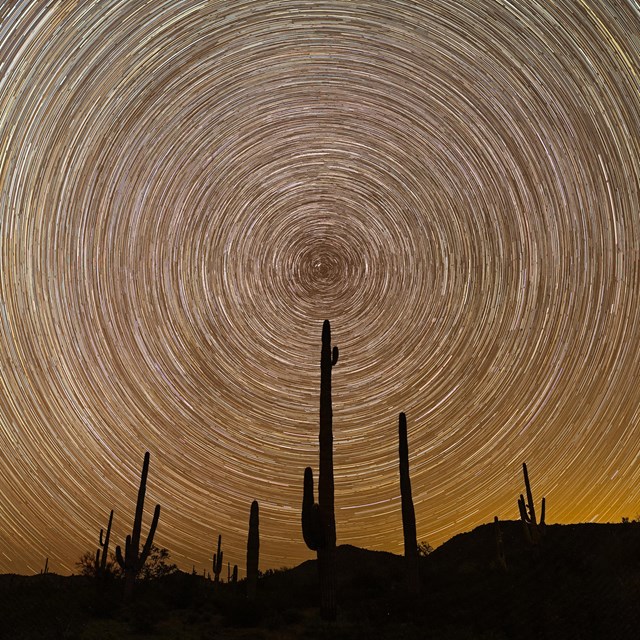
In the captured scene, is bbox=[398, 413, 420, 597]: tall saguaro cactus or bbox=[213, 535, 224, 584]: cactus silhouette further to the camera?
bbox=[213, 535, 224, 584]: cactus silhouette

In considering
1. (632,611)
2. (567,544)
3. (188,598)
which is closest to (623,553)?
(567,544)

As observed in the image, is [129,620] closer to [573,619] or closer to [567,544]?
[573,619]

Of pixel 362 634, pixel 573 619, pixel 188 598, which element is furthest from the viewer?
pixel 188 598

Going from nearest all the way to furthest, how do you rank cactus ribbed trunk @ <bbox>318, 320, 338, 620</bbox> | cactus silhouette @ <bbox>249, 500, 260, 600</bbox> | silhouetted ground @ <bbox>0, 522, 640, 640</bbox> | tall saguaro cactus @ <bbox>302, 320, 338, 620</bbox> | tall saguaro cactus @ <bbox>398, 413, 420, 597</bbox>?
1. tall saguaro cactus @ <bbox>302, 320, 338, 620</bbox>
2. cactus ribbed trunk @ <bbox>318, 320, 338, 620</bbox>
3. silhouetted ground @ <bbox>0, 522, 640, 640</bbox>
4. tall saguaro cactus @ <bbox>398, 413, 420, 597</bbox>
5. cactus silhouette @ <bbox>249, 500, 260, 600</bbox>

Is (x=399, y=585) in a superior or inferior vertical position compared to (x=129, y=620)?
superior

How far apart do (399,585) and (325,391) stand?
12.8 metres

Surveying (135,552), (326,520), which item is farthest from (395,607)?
(135,552)

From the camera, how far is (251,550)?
21844 millimetres

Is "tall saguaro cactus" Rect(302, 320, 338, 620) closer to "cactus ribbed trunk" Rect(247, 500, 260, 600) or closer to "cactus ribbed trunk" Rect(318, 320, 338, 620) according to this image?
"cactus ribbed trunk" Rect(318, 320, 338, 620)

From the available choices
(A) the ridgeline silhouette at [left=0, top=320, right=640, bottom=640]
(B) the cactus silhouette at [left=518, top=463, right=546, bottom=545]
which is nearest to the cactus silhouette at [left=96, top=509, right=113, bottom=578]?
(A) the ridgeline silhouette at [left=0, top=320, right=640, bottom=640]

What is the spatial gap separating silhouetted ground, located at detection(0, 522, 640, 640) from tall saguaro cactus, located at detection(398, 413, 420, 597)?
2.31ft

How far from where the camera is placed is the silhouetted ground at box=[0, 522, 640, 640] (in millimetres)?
14727

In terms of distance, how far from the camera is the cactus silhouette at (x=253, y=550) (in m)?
21.0

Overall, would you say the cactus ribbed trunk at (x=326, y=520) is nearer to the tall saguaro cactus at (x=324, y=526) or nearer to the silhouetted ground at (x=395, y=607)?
the tall saguaro cactus at (x=324, y=526)
